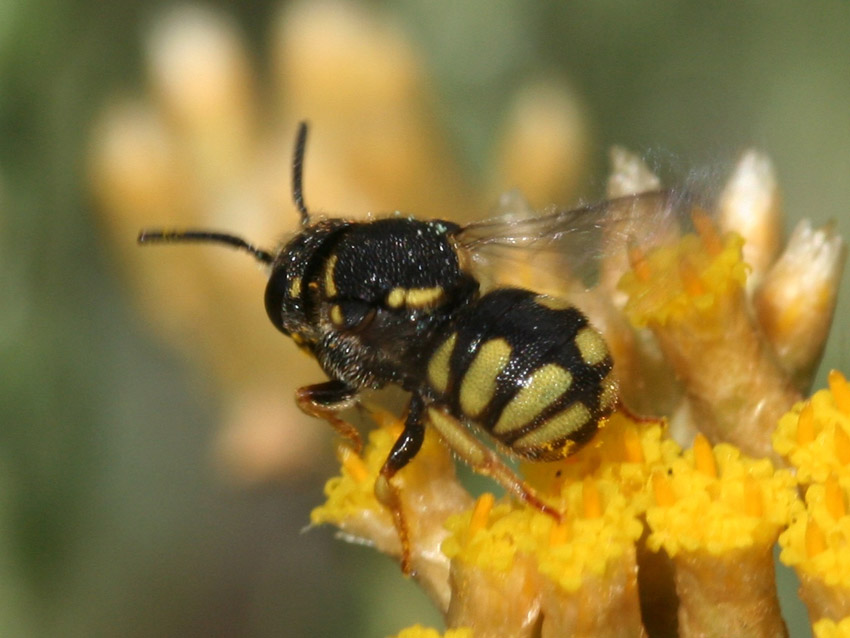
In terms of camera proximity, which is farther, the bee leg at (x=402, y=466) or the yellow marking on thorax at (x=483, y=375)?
the bee leg at (x=402, y=466)

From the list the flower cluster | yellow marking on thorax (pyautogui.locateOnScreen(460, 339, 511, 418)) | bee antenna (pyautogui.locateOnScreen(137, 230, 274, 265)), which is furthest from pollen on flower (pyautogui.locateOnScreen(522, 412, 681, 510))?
bee antenna (pyautogui.locateOnScreen(137, 230, 274, 265))

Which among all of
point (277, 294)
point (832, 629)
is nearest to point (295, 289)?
point (277, 294)


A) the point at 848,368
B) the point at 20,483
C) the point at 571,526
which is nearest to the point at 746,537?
the point at 571,526

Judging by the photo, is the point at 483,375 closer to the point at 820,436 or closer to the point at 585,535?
the point at 585,535

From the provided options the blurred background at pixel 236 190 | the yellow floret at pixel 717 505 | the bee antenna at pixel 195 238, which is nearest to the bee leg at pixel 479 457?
the yellow floret at pixel 717 505

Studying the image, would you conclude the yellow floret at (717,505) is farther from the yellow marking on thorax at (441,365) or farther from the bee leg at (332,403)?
the bee leg at (332,403)

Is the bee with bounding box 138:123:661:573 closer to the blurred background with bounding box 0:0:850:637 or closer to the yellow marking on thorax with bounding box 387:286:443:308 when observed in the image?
the yellow marking on thorax with bounding box 387:286:443:308
